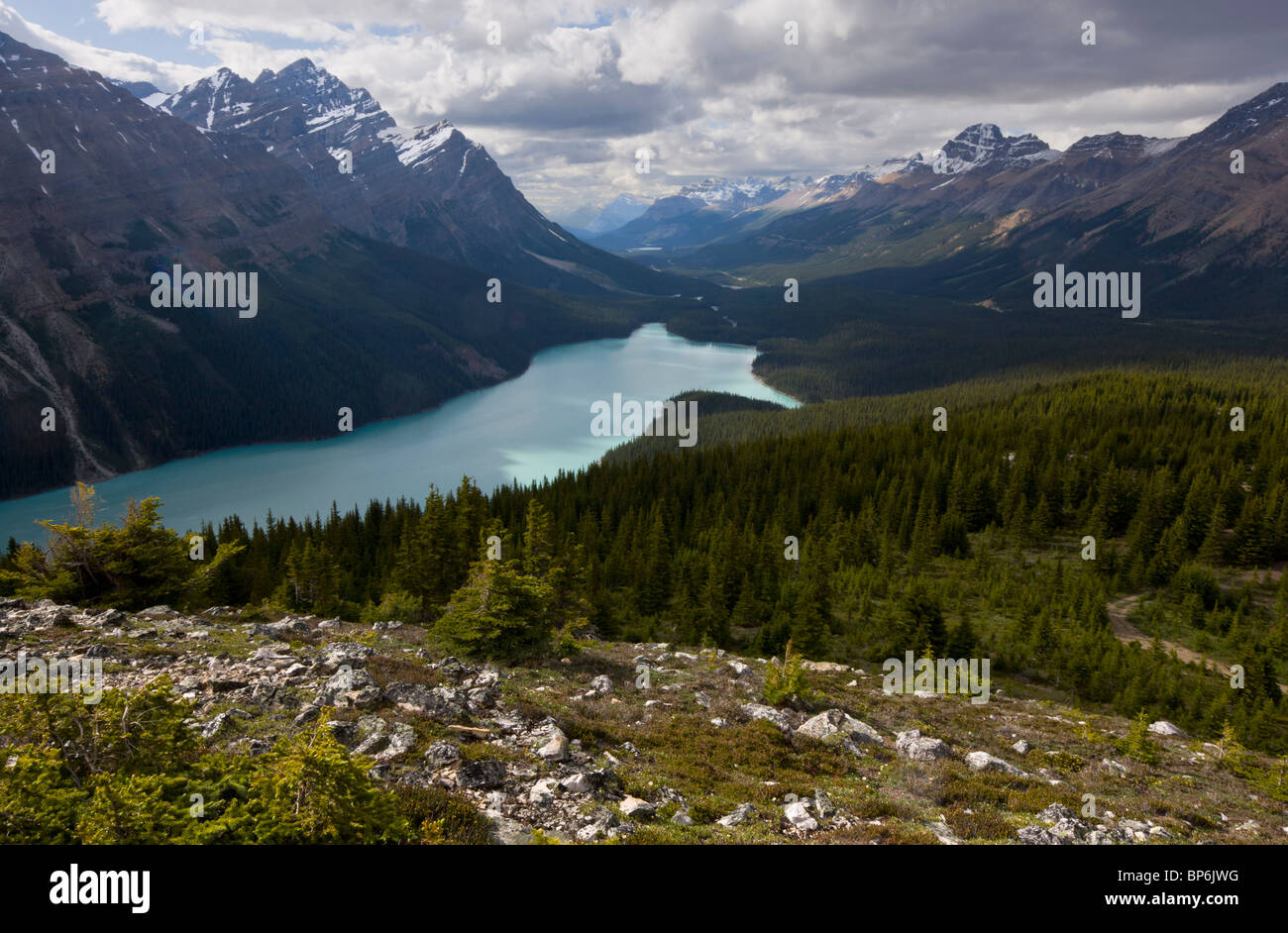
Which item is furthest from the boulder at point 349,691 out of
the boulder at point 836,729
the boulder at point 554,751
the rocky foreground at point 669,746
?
the boulder at point 836,729

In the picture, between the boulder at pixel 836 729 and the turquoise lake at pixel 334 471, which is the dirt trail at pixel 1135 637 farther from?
the turquoise lake at pixel 334 471

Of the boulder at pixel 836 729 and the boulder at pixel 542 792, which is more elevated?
the boulder at pixel 542 792

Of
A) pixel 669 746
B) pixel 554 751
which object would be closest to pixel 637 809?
pixel 554 751

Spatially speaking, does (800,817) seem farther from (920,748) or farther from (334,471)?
(334,471)

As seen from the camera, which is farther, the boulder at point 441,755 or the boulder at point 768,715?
the boulder at point 768,715

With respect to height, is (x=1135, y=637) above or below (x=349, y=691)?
below
